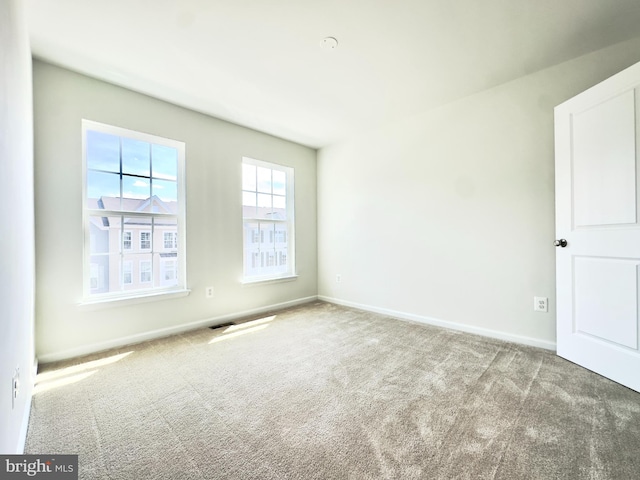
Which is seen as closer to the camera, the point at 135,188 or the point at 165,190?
the point at 135,188

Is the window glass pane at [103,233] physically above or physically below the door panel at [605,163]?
below

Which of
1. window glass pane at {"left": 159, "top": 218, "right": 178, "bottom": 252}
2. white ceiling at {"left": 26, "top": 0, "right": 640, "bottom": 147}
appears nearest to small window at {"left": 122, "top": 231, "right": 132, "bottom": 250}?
window glass pane at {"left": 159, "top": 218, "right": 178, "bottom": 252}

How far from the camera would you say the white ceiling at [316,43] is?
1775 millimetres

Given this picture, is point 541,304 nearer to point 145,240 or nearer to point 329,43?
point 329,43

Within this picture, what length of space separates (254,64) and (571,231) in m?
2.89

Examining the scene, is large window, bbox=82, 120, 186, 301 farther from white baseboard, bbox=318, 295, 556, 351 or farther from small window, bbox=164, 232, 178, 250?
white baseboard, bbox=318, 295, 556, 351

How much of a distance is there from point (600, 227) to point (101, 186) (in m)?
4.12

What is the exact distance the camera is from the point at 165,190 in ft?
9.71

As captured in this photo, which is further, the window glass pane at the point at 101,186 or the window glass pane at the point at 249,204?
the window glass pane at the point at 249,204

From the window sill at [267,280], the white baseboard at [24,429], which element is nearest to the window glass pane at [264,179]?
the window sill at [267,280]

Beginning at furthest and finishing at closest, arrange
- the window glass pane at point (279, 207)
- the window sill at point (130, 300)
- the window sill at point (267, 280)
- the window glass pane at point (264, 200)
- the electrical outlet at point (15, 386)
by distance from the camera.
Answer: the window glass pane at point (279, 207)
the window glass pane at point (264, 200)
the window sill at point (267, 280)
the window sill at point (130, 300)
the electrical outlet at point (15, 386)

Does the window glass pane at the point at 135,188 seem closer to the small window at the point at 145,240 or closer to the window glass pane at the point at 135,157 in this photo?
the window glass pane at the point at 135,157

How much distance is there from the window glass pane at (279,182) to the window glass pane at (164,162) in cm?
136

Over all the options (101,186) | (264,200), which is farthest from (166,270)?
(264,200)
